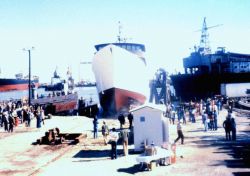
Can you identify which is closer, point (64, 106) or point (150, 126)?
point (150, 126)

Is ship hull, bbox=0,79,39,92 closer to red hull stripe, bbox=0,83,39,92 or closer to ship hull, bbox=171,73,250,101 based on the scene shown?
red hull stripe, bbox=0,83,39,92

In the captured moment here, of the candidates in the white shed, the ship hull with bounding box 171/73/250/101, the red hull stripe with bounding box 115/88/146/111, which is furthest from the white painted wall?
the ship hull with bounding box 171/73/250/101

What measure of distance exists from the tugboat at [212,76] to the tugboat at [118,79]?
29.3 meters

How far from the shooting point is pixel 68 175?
11906 mm

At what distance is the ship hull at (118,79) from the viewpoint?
103ft

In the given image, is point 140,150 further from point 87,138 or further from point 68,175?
point 87,138

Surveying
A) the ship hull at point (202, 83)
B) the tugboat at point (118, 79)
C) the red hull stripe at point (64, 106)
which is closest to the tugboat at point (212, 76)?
the ship hull at point (202, 83)

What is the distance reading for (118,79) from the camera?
31.4 metres

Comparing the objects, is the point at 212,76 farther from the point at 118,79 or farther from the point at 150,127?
the point at 150,127

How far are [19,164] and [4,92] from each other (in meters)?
66.0

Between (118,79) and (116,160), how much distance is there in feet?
58.8

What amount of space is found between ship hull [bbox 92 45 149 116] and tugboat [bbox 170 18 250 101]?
29454 millimetres

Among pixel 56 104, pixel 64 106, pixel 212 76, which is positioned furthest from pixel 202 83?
pixel 56 104

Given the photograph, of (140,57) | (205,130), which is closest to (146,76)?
(140,57)
